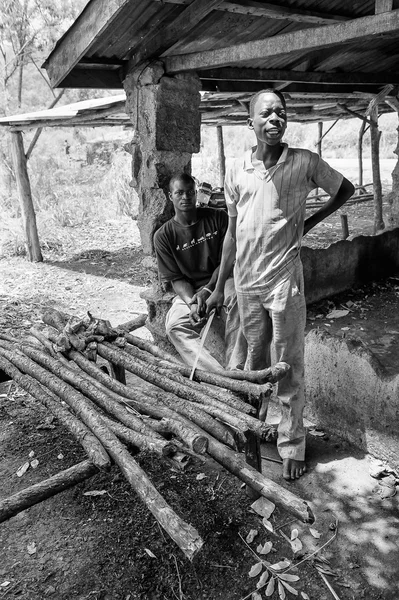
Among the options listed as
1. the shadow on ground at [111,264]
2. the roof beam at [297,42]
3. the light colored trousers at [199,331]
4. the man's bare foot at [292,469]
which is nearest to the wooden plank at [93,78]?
the roof beam at [297,42]

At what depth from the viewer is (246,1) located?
3.13 metres

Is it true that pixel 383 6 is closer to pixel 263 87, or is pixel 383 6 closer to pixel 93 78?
pixel 93 78

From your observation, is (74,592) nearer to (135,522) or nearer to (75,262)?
(135,522)

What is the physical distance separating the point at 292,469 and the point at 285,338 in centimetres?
85

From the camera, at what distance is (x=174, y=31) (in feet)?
12.1

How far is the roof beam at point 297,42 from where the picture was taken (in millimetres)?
2822

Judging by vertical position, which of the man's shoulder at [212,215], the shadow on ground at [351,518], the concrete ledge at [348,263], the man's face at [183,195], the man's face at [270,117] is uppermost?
the man's face at [270,117]

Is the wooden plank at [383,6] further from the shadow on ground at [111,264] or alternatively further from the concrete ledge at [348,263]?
the shadow on ground at [111,264]

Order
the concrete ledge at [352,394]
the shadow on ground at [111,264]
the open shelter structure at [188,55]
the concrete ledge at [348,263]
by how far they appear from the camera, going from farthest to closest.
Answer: the shadow on ground at [111,264], the concrete ledge at [348,263], the open shelter structure at [188,55], the concrete ledge at [352,394]

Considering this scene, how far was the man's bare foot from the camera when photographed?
123 inches

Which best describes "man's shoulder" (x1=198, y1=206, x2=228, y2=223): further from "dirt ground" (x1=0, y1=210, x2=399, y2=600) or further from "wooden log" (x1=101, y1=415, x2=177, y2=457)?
"wooden log" (x1=101, y1=415, x2=177, y2=457)

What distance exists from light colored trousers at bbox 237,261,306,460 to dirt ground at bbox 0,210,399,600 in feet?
0.97

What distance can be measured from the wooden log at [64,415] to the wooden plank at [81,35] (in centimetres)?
219

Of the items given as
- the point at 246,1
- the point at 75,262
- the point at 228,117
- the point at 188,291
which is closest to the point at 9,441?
the point at 188,291
